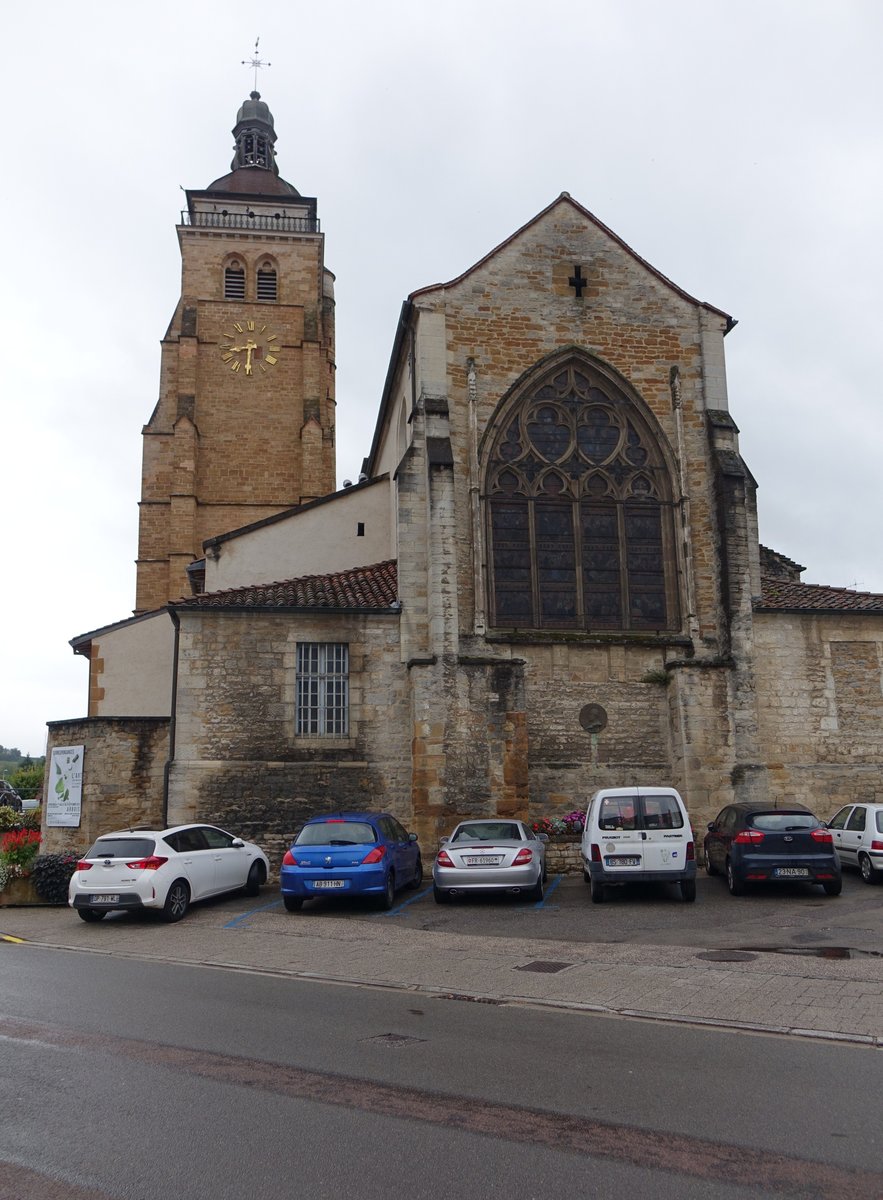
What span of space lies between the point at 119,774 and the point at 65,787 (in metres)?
1.15

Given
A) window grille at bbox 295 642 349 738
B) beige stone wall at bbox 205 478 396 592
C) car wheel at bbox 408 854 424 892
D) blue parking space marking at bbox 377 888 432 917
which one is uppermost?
beige stone wall at bbox 205 478 396 592

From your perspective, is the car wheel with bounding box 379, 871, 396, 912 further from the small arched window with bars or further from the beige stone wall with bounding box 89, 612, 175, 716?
the small arched window with bars

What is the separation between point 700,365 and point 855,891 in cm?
1161

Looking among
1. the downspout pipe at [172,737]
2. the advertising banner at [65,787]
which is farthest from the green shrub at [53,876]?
the advertising banner at [65,787]

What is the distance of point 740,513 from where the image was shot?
66.5 feet

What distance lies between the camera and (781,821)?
14.3 meters

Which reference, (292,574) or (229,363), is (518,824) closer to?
(292,574)

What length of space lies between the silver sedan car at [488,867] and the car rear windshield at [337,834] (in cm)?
113

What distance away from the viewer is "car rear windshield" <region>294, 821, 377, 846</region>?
14438 millimetres

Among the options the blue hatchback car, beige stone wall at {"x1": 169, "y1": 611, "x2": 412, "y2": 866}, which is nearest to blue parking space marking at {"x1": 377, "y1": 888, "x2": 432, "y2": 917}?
the blue hatchback car

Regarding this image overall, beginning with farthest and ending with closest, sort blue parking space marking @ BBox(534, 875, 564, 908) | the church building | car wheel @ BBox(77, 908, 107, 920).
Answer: the church building
blue parking space marking @ BBox(534, 875, 564, 908)
car wheel @ BBox(77, 908, 107, 920)

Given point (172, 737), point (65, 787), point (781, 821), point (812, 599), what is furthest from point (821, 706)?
point (65, 787)

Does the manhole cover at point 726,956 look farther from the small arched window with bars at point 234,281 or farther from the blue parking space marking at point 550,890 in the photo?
the small arched window with bars at point 234,281

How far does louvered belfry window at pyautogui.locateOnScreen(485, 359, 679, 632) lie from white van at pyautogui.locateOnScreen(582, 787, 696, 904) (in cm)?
661
